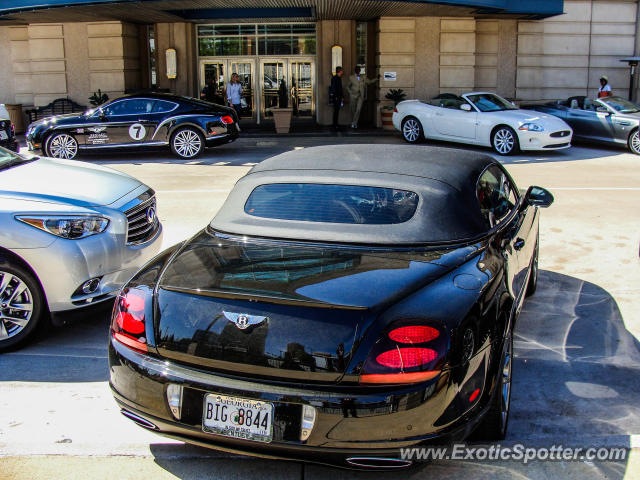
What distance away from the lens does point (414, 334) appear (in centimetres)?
294

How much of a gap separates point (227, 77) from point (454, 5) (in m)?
8.90

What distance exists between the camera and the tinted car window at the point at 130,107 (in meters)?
15.8

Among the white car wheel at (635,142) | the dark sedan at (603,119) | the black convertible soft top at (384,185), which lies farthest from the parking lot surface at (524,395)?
the dark sedan at (603,119)

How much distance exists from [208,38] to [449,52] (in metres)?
8.45

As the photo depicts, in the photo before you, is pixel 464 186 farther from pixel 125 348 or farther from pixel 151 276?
pixel 125 348

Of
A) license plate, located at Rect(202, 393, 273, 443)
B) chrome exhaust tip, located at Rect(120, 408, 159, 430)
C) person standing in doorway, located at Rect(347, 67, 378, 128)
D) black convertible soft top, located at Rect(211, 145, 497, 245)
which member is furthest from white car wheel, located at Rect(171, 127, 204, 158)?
license plate, located at Rect(202, 393, 273, 443)

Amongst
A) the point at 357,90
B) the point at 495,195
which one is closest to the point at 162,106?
the point at 357,90

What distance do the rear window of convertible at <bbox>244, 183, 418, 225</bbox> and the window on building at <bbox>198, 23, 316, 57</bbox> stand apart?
829 inches

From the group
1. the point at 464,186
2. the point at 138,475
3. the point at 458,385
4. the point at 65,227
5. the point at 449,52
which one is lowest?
the point at 138,475

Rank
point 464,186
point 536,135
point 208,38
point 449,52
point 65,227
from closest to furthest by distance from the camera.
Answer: point 464,186 → point 65,227 → point 536,135 → point 449,52 → point 208,38

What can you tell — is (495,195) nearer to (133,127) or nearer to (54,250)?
(54,250)

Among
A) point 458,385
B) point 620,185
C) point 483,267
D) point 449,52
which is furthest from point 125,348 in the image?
point 449,52

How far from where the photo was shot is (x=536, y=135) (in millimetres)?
15984

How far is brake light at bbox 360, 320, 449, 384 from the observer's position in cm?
287
